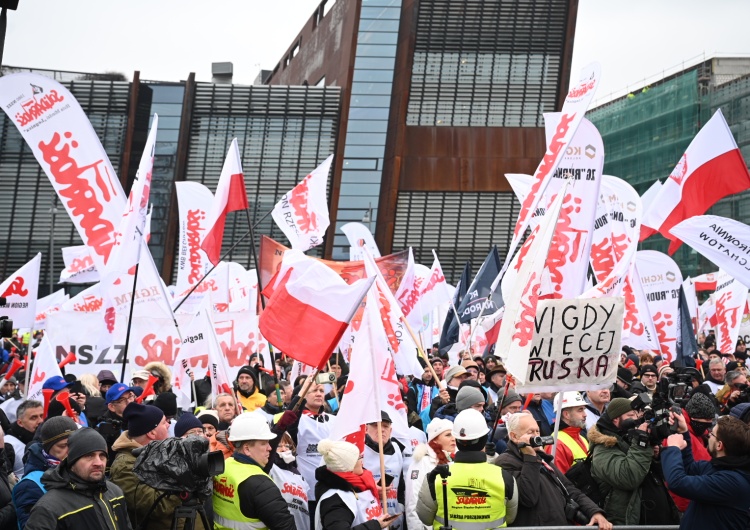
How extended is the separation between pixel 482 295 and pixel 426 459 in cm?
907

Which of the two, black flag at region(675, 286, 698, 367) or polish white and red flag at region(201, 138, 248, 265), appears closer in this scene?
polish white and red flag at region(201, 138, 248, 265)

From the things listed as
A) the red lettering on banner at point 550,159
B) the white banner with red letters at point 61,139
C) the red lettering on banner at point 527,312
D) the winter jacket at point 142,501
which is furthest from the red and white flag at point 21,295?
the red lettering on banner at point 527,312

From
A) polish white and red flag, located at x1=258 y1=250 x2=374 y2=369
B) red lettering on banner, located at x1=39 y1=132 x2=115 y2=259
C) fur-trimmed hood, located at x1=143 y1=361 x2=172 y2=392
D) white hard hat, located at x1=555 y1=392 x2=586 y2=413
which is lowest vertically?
fur-trimmed hood, located at x1=143 y1=361 x2=172 y2=392

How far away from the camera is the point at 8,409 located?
8.77m

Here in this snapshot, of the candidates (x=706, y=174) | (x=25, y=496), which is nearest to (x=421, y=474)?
(x=25, y=496)

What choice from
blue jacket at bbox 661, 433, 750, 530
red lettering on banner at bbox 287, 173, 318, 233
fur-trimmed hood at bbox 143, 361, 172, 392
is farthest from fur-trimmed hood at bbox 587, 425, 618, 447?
red lettering on banner at bbox 287, 173, 318, 233

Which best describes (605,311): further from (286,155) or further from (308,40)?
(308,40)

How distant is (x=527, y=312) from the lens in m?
6.05

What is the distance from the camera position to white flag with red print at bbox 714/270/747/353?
49.4ft

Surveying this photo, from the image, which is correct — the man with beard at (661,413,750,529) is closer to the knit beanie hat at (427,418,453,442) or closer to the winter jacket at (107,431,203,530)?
the knit beanie hat at (427,418,453,442)

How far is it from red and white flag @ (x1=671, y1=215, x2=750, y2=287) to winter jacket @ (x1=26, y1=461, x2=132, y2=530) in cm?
699

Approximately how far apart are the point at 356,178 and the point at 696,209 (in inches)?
972

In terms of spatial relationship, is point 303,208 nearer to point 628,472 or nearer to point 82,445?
point 628,472

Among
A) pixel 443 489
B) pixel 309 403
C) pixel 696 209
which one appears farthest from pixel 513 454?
pixel 696 209
